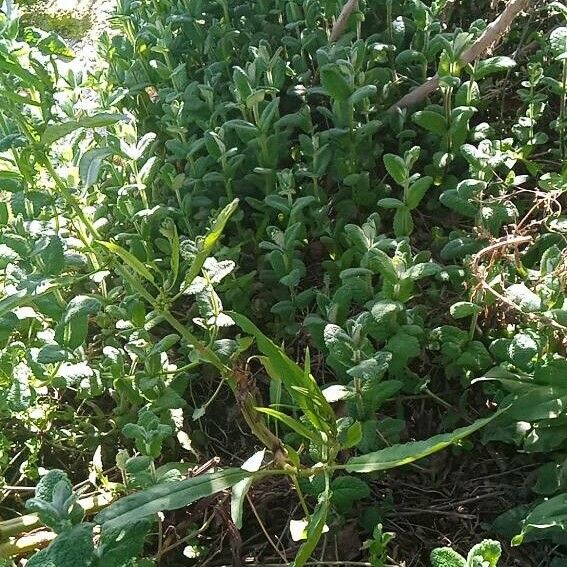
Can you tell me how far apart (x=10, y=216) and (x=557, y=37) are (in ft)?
5.05

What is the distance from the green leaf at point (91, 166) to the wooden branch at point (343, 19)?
92 cm

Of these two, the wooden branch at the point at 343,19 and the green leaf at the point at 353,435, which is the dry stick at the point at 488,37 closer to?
the wooden branch at the point at 343,19

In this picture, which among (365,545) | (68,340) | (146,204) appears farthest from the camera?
(146,204)

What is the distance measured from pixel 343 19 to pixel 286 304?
95 centimetres

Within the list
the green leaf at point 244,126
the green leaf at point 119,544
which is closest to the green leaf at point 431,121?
the green leaf at point 244,126

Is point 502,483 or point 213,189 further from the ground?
point 213,189

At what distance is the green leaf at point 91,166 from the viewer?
173 centimetres

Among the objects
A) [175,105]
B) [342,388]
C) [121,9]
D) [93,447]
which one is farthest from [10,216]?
[342,388]

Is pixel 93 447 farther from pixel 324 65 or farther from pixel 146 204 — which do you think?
pixel 324 65

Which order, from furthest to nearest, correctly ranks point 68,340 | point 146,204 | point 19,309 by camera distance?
point 146,204 → point 19,309 → point 68,340

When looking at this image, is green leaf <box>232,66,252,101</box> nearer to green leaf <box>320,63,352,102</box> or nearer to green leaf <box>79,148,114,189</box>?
green leaf <box>320,63,352,102</box>

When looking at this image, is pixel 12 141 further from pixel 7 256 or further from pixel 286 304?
pixel 286 304

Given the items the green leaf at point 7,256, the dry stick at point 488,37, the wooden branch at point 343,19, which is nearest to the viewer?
the green leaf at point 7,256

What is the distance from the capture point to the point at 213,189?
7.11 ft
